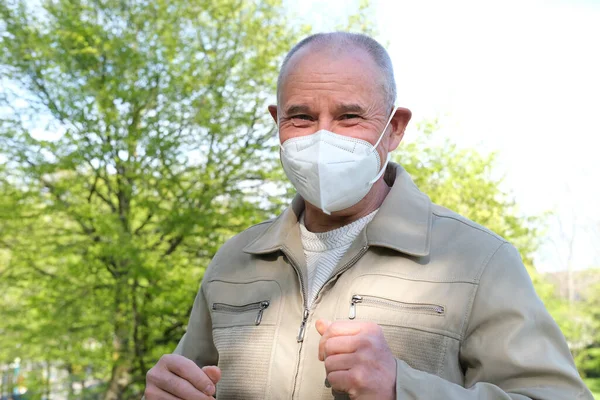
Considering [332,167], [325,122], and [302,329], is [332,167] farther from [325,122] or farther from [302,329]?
[302,329]

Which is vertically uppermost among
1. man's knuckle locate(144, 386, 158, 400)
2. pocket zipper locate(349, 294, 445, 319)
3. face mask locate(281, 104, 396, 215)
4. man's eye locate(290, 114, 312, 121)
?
man's eye locate(290, 114, 312, 121)

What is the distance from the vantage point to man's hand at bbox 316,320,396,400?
1580mm

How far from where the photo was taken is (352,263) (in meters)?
2.08

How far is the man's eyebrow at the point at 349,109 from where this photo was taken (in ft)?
6.84

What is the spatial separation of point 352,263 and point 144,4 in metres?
11.4

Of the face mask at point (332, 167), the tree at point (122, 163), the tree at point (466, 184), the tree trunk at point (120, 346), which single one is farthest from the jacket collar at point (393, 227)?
the tree at point (466, 184)

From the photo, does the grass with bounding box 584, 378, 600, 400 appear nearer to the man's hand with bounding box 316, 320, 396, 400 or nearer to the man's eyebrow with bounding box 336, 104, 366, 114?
the man's eyebrow with bounding box 336, 104, 366, 114

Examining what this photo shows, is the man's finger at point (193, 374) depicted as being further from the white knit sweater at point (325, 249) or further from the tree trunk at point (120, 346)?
the tree trunk at point (120, 346)

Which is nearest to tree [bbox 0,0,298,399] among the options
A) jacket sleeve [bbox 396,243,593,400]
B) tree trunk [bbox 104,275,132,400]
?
tree trunk [bbox 104,275,132,400]

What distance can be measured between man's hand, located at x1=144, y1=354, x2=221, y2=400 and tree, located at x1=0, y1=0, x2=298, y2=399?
30.0 feet

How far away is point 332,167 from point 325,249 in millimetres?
306

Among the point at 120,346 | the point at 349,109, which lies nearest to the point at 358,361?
the point at 349,109

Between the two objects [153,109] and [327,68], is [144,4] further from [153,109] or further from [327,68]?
[327,68]

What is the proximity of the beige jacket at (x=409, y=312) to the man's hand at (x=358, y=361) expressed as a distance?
5 centimetres
